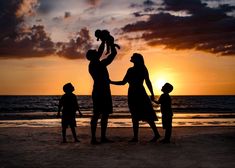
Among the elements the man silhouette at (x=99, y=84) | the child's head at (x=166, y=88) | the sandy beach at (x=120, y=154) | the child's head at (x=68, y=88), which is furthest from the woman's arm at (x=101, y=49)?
the sandy beach at (x=120, y=154)

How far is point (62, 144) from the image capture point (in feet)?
29.1

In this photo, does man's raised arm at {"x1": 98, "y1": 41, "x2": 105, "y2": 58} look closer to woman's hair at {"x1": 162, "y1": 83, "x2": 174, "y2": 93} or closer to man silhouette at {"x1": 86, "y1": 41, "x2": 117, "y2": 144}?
man silhouette at {"x1": 86, "y1": 41, "x2": 117, "y2": 144}

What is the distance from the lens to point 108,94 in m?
8.98

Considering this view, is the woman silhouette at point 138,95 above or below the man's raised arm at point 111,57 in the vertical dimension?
below

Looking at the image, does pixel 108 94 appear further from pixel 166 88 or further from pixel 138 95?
pixel 166 88

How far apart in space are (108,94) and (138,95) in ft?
2.58

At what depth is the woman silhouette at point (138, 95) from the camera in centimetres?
912

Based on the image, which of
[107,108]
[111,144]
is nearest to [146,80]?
[107,108]

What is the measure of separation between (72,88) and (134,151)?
105 inches

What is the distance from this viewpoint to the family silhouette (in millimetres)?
8914

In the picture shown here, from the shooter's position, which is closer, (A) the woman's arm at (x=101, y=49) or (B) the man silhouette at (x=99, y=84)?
(B) the man silhouette at (x=99, y=84)

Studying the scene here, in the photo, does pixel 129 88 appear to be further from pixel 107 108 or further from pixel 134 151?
pixel 134 151

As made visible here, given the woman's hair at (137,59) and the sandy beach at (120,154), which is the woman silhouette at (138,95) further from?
the sandy beach at (120,154)

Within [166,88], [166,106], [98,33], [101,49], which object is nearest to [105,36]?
[98,33]
